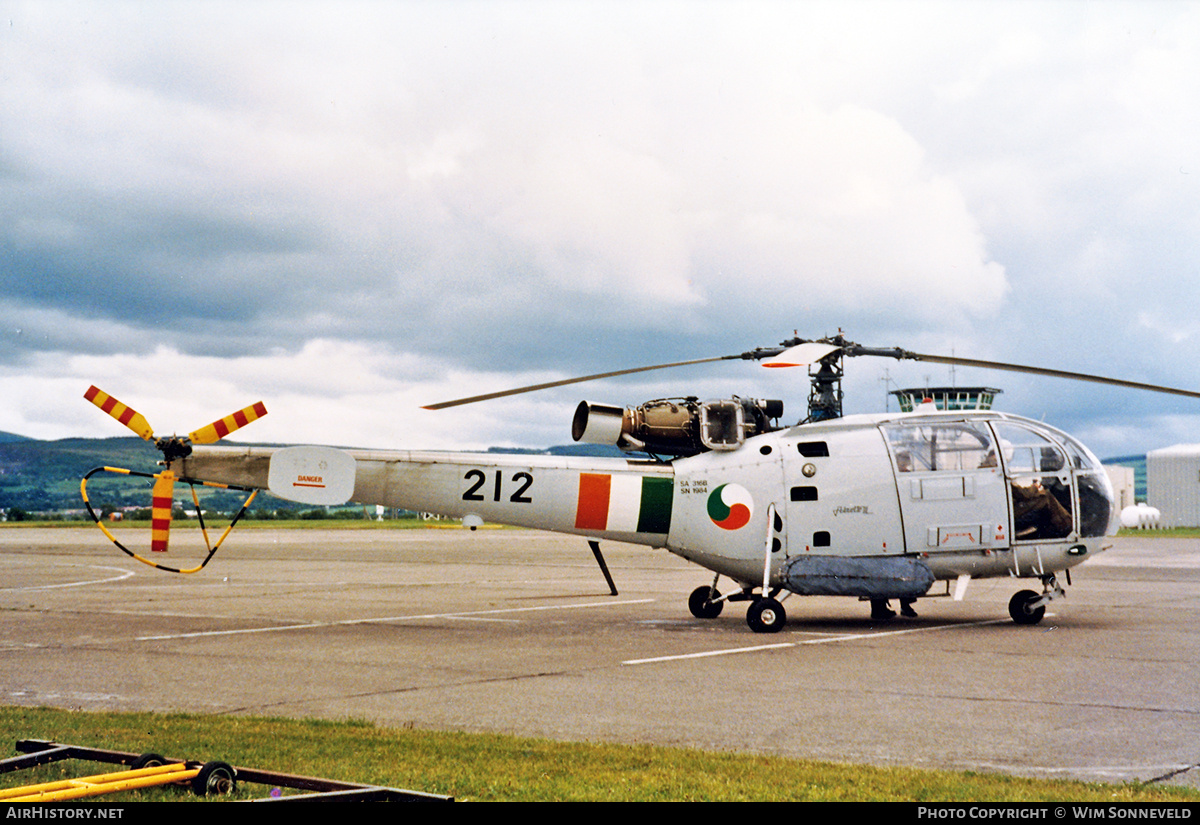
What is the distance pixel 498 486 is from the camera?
719 inches

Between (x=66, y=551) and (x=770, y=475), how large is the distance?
39.7m

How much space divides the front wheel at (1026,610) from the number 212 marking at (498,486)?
8.73m

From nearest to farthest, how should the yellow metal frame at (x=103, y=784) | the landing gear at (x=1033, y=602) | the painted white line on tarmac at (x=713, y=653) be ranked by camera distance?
the yellow metal frame at (x=103, y=784) → the painted white line on tarmac at (x=713, y=653) → the landing gear at (x=1033, y=602)

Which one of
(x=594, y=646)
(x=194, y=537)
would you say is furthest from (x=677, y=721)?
(x=194, y=537)

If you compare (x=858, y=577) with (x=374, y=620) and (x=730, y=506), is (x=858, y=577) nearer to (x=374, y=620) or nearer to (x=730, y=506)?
(x=730, y=506)

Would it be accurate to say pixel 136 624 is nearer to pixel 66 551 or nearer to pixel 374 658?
pixel 374 658

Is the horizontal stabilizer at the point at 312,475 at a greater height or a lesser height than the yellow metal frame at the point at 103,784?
greater

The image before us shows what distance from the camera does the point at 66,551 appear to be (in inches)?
1871

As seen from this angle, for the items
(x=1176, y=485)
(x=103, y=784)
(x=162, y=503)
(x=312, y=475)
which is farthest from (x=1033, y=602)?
(x=1176, y=485)

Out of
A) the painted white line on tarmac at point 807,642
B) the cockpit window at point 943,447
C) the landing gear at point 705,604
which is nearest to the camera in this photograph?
the painted white line on tarmac at point 807,642

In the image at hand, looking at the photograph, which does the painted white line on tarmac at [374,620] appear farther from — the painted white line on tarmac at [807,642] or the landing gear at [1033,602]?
the landing gear at [1033,602]

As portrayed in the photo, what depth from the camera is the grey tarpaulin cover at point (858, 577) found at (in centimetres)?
1777

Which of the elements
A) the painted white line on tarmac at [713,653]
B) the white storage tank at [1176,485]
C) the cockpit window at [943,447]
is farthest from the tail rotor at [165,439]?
the white storage tank at [1176,485]

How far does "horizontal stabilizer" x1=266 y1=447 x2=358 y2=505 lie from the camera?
16.8 meters
